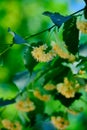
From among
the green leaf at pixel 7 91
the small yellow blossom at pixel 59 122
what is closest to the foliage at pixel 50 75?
the small yellow blossom at pixel 59 122

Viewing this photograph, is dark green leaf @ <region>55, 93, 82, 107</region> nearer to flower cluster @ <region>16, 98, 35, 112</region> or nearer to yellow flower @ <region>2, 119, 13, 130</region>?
flower cluster @ <region>16, 98, 35, 112</region>

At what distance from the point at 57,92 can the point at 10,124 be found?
0.19m

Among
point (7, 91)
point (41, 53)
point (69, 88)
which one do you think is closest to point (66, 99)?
point (69, 88)

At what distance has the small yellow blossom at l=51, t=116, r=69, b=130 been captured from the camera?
1215 millimetres

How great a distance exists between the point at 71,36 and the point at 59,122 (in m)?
0.32

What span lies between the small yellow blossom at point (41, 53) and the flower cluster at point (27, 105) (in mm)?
155

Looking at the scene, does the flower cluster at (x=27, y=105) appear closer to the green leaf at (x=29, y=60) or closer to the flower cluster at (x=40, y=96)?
the flower cluster at (x=40, y=96)

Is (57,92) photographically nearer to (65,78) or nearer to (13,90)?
(65,78)

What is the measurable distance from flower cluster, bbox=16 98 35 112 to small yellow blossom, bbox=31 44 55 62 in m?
0.15

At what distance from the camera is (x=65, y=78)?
105cm

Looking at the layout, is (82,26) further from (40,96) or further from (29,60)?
(40,96)

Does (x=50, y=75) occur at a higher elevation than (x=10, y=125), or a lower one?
higher

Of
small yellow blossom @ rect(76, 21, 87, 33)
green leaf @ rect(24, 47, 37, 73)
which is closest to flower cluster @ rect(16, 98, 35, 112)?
green leaf @ rect(24, 47, 37, 73)

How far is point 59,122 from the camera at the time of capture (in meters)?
1.23
